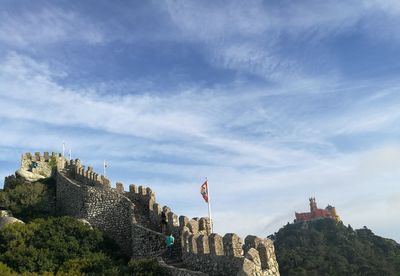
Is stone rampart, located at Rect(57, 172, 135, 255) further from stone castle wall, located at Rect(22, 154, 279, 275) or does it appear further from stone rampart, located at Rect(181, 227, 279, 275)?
stone rampart, located at Rect(181, 227, 279, 275)

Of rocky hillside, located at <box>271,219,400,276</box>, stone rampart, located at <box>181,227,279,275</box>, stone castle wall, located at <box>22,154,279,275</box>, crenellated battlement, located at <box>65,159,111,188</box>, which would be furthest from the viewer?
rocky hillside, located at <box>271,219,400,276</box>

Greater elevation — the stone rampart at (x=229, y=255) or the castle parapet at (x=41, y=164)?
the castle parapet at (x=41, y=164)

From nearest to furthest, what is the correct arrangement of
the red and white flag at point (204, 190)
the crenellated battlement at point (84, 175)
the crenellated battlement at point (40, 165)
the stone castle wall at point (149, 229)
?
1. the stone castle wall at point (149, 229)
2. the red and white flag at point (204, 190)
3. the crenellated battlement at point (84, 175)
4. the crenellated battlement at point (40, 165)

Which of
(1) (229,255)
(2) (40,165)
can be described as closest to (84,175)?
(2) (40,165)

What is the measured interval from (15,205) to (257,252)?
2195 centimetres

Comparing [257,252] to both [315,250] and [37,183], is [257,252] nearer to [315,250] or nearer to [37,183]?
[37,183]

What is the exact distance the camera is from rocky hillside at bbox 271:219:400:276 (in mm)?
59875

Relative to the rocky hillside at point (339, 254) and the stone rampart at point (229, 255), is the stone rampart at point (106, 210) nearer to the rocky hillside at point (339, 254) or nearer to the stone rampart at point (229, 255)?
the stone rampart at point (229, 255)

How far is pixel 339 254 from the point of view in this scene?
A: 6812 cm

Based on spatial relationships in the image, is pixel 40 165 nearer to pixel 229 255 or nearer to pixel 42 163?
pixel 42 163

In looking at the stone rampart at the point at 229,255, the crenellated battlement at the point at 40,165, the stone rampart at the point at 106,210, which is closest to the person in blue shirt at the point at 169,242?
the stone rampart at the point at 229,255

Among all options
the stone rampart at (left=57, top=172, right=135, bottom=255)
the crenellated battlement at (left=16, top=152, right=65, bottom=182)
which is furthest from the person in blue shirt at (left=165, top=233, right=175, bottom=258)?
the crenellated battlement at (left=16, top=152, right=65, bottom=182)

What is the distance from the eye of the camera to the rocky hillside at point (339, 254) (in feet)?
196

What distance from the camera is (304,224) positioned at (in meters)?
108
